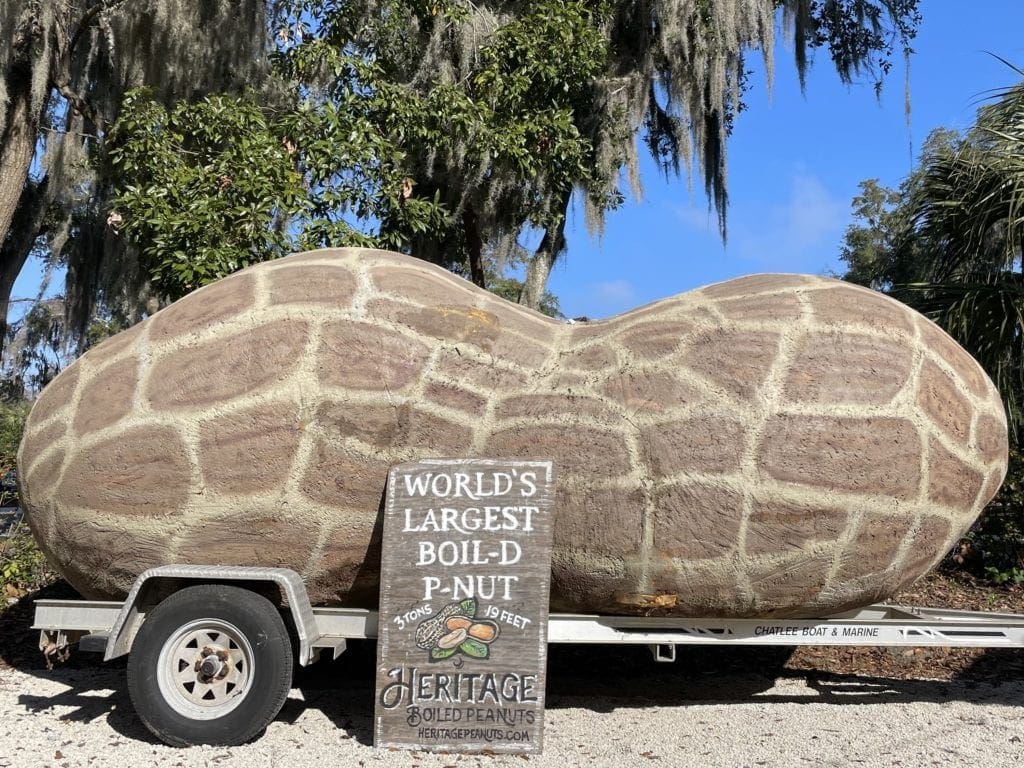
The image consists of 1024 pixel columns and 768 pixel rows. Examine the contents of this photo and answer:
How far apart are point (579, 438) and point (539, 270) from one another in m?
9.58

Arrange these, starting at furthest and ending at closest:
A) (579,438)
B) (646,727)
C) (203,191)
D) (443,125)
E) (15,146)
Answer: (15,146)
(443,125)
(203,191)
(646,727)
(579,438)

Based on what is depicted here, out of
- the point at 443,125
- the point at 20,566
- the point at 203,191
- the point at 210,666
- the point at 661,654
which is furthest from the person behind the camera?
the point at 443,125

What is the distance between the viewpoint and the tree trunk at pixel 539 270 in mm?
13758

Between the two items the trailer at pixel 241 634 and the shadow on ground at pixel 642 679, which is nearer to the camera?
the trailer at pixel 241 634

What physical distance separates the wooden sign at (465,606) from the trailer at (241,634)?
263mm

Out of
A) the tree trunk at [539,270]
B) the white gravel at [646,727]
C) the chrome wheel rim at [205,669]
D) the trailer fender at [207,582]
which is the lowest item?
the white gravel at [646,727]

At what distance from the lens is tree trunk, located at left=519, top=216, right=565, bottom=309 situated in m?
13.8

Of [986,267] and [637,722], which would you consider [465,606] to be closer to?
[637,722]

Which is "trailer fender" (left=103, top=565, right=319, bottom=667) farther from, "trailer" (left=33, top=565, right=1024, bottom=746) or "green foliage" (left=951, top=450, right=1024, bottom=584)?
"green foliage" (left=951, top=450, right=1024, bottom=584)

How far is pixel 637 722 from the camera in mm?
5012

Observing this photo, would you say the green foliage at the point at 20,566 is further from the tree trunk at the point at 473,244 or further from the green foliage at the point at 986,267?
the green foliage at the point at 986,267

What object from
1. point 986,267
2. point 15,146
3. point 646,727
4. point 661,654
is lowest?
point 646,727

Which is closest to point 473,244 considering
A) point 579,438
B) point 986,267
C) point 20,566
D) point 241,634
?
point 986,267

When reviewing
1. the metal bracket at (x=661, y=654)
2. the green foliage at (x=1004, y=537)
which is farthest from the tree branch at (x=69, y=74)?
the green foliage at (x=1004, y=537)
